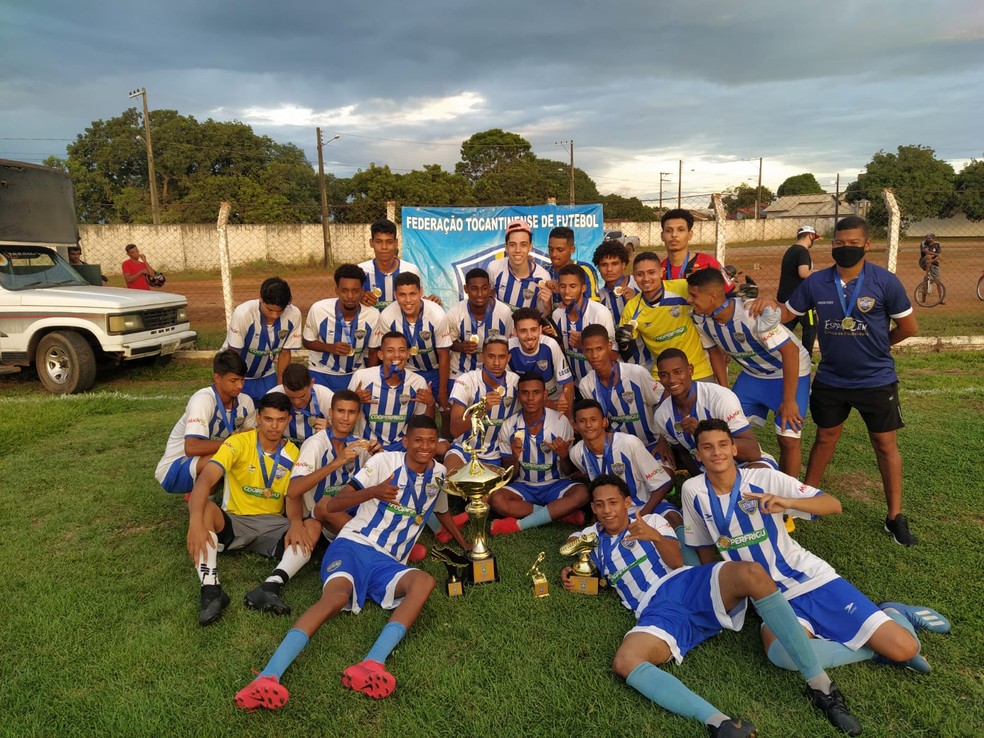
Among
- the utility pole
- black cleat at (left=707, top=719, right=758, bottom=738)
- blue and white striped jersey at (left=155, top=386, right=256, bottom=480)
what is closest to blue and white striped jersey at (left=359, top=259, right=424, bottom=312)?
blue and white striped jersey at (left=155, top=386, right=256, bottom=480)

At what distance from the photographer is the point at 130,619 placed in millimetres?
3451

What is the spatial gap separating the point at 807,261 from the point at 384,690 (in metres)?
6.01

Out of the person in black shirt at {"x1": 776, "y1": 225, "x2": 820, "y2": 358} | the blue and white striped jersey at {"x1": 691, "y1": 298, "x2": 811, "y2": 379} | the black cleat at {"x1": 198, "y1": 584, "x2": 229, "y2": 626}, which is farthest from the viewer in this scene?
the person in black shirt at {"x1": 776, "y1": 225, "x2": 820, "y2": 358}

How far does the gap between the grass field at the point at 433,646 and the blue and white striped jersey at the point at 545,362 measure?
1243 millimetres

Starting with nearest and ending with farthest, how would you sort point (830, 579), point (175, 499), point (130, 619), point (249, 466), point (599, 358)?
point (830, 579)
point (130, 619)
point (249, 466)
point (599, 358)
point (175, 499)

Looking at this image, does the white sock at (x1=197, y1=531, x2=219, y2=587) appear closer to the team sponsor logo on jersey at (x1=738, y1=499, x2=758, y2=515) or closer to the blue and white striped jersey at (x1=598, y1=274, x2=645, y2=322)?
the team sponsor logo on jersey at (x1=738, y1=499, x2=758, y2=515)

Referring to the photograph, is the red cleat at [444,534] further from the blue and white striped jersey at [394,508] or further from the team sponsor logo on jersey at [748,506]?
the team sponsor logo on jersey at [748,506]

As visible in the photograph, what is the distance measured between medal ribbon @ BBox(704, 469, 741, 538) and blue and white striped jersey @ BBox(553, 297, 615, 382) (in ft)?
6.30

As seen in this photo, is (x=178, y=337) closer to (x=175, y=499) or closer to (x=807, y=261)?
(x=175, y=499)

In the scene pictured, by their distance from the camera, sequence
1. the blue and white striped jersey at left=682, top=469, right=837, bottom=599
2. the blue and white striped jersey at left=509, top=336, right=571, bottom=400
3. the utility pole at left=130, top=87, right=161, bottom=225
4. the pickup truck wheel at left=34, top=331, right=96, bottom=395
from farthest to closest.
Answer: the utility pole at left=130, top=87, right=161, bottom=225, the pickup truck wheel at left=34, top=331, right=96, bottom=395, the blue and white striped jersey at left=509, top=336, right=571, bottom=400, the blue and white striped jersey at left=682, top=469, right=837, bottom=599

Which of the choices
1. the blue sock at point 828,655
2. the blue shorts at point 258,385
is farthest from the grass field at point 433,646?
the blue shorts at point 258,385

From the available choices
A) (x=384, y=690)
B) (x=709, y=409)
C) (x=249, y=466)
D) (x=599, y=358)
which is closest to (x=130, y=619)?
(x=249, y=466)

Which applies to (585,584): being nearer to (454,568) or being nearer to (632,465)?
(454,568)

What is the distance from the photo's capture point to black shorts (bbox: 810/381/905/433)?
4.12m
